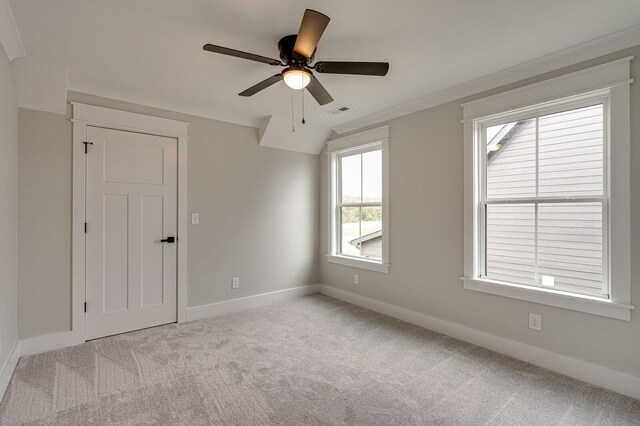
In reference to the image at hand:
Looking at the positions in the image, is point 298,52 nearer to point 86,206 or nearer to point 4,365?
point 86,206

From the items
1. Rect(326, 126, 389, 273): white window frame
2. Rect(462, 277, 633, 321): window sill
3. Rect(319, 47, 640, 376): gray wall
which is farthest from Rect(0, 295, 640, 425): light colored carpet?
Rect(326, 126, 389, 273): white window frame

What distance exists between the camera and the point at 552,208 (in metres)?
2.50

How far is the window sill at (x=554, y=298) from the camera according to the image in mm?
2133

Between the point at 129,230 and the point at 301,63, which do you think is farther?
the point at 129,230

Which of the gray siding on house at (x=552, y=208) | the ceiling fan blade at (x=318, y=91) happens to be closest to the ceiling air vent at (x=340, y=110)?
the ceiling fan blade at (x=318, y=91)

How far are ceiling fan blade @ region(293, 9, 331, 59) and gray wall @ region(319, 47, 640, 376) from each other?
6.06ft

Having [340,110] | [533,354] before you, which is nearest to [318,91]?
[340,110]

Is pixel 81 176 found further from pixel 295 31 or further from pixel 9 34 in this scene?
pixel 295 31

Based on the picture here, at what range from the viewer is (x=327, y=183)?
14.9 ft

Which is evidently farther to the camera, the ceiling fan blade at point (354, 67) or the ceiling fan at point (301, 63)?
the ceiling fan blade at point (354, 67)

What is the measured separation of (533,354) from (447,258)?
1.03 metres

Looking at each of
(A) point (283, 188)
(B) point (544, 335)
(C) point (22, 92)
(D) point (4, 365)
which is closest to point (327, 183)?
(A) point (283, 188)

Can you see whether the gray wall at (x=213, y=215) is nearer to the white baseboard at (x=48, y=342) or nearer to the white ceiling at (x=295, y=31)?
the white baseboard at (x=48, y=342)

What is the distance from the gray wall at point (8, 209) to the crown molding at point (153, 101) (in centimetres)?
53
